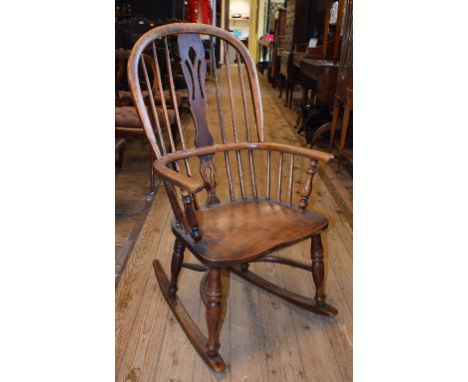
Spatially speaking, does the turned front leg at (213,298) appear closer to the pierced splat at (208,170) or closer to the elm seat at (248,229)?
the elm seat at (248,229)

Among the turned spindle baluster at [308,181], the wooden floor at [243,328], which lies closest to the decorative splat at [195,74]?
the turned spindle baluster at [308,181]

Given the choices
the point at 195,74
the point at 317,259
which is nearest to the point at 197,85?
the point at 195,74

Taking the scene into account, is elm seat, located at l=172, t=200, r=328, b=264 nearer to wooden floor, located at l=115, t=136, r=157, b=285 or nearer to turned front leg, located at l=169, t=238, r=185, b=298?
turned front leg, located at l=169, t=238, r=185, b=298

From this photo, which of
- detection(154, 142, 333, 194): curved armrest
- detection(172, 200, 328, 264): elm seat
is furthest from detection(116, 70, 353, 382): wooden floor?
detection(154, 142, 333, 194): curved armrest

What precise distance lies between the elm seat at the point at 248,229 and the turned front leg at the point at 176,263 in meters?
0.14

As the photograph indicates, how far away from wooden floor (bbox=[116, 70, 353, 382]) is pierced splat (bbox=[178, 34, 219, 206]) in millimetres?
495

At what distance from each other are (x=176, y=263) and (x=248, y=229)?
1.20ft

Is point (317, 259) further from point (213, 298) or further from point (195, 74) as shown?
point (195, 74)

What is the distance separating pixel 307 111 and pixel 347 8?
1.33 m

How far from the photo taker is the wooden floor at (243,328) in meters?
1.30

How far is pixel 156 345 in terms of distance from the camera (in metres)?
1.39

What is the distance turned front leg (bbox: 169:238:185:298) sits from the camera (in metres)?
1.51

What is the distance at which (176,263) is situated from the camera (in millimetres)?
1536

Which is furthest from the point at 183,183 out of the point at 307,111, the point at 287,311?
the point at 307,111
